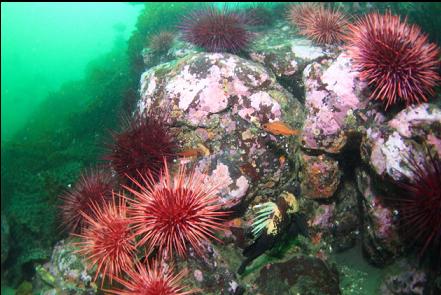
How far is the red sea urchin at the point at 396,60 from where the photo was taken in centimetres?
440

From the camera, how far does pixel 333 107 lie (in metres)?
5.29

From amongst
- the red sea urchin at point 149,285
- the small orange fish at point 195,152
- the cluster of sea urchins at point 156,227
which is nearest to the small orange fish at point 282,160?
the small orange fish at point 195,152

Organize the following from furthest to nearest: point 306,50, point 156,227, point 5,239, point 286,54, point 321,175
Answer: point 5,239 → point 286,54 → point 306,50 → point 321,175 → point 156,227

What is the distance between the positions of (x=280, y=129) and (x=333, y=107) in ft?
3.26

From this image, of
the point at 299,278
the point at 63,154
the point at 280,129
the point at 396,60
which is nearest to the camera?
the point at 396,60

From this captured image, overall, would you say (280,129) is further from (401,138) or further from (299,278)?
(299,278)

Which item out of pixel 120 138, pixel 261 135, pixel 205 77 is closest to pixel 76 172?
pixel 120 138

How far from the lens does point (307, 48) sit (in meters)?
6.70

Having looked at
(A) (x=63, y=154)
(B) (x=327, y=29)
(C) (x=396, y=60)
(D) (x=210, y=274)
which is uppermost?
(C) (x=396, y=60)

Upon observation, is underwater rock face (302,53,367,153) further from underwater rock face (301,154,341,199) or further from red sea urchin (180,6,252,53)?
red sea urchin (180,6,252,53)

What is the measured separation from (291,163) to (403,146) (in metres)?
1.84

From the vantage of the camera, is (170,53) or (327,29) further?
(170,53)

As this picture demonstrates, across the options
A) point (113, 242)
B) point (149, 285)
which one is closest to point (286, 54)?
point (113, 242)

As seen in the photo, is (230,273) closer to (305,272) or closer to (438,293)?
(305,272)
